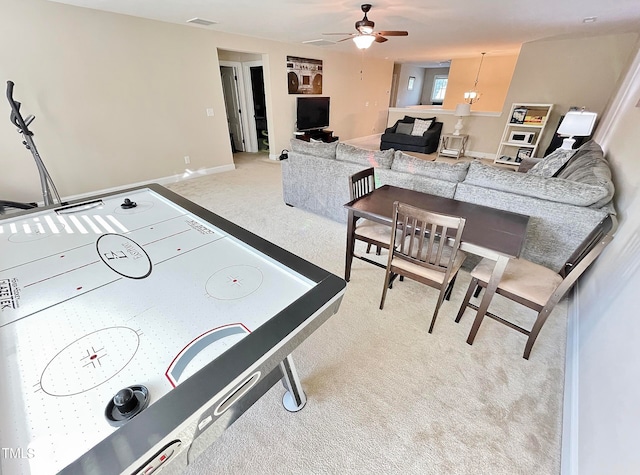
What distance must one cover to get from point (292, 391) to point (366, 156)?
2.21m

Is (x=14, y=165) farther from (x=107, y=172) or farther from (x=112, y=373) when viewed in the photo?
(x=112, y=373)

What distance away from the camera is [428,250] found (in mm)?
1573

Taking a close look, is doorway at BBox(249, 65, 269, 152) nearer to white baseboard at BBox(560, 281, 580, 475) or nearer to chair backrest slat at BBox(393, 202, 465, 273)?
chair backrest slat at BBox(393, 202, 465, 273)

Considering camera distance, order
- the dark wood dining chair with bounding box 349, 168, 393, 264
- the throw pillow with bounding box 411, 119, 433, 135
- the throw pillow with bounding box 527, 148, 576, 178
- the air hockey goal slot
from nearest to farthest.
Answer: the air hockey goal slot
the dark wood dining chair with bounding box 349, 168, 393, 264
the throw pillow with bounding box 527, 148, 576, 178
the throw pillow with bounding box 411, 119, 433, 135

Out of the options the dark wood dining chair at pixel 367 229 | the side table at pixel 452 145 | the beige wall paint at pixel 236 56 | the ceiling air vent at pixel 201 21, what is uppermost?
the ceiling air vent at pixel 201 21

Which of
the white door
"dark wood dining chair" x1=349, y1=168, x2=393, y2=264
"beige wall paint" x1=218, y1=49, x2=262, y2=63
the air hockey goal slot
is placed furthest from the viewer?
the white door

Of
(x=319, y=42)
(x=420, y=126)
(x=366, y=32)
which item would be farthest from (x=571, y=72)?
(x=319, y=42)

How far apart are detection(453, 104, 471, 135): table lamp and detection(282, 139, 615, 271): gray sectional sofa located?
317 cm

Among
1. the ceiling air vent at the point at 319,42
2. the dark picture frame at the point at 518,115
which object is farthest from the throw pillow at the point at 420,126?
the ceiling air vent at the point at 319,42

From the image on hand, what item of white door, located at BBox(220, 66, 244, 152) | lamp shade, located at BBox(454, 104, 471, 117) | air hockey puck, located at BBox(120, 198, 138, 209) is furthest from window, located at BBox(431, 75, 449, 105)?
air hockey puck, located at BBox(120, 198, 138, 209)

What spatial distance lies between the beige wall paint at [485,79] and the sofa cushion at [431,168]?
20.2ft

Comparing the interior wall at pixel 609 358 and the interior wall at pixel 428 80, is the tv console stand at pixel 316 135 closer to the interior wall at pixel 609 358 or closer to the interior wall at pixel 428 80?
the interior wall at pixel 609 358

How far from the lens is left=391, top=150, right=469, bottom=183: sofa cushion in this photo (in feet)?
7.57

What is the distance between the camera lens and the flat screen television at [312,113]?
593 centimetres
